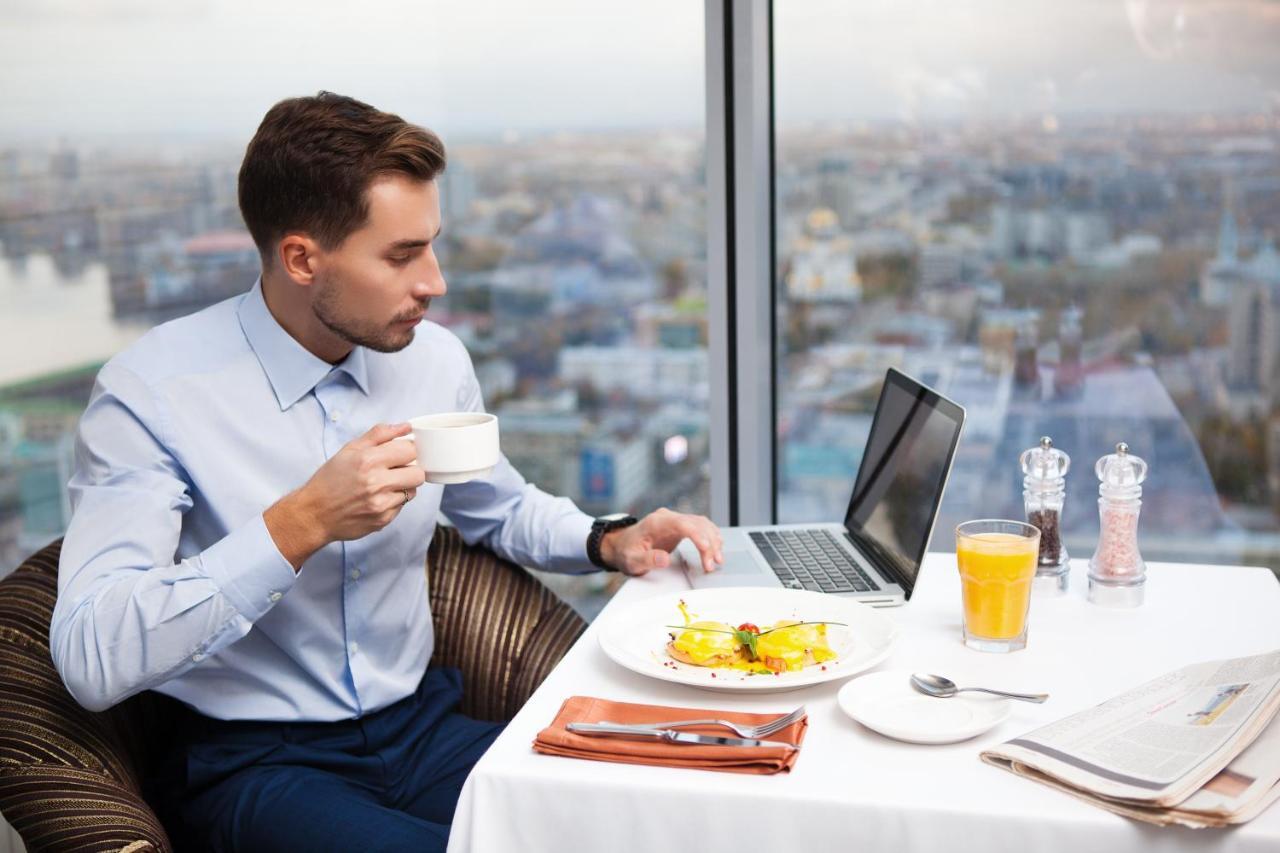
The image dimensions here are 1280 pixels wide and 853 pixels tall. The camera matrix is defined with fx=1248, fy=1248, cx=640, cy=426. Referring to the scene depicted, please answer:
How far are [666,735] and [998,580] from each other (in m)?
0.43

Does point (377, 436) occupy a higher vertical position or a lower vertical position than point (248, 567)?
higher

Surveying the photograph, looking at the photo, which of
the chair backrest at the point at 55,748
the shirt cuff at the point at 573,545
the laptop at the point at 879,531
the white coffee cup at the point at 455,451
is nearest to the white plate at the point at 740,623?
the laptop at the point at 879,531

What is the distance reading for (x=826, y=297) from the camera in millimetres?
2691

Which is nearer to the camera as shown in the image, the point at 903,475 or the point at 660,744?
the point at 660,744

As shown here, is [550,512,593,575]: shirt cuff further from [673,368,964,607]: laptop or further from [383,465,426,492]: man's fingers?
[383,465,426,492]: man's fingers

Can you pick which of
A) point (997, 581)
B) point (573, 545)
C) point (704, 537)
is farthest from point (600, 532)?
point (997, 581)

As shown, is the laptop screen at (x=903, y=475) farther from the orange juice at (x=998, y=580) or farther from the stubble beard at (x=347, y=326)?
the stubble beard at (x=347, y=326)

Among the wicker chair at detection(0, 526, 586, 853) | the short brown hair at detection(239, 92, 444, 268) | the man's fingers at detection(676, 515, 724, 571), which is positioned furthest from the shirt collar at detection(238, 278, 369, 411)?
the man's fingers at detection(676, 515, 724, 571)

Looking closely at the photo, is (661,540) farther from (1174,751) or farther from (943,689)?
(1174,751)

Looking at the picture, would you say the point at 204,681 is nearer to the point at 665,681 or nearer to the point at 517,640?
the point at 517,640

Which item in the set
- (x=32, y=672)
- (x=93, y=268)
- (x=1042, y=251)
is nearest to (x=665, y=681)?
(x=32, y=672)

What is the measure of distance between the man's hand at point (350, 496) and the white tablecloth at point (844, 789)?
0.91 feet

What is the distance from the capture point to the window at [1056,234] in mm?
2406

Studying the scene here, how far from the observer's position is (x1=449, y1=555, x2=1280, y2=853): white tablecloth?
990 mm
